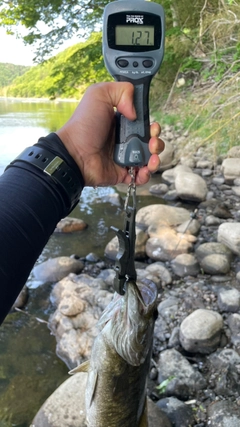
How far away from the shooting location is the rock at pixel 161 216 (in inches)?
288

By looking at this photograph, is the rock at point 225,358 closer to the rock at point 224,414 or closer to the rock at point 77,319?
the rock at point 224,414

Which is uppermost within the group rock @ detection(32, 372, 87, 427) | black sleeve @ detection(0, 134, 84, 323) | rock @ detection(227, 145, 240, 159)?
black sleeve @ detection(0, 134, 84, 323)

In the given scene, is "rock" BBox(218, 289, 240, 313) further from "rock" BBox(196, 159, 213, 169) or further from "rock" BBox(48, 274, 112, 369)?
"rock" BBox(196, 159, 213, 169)

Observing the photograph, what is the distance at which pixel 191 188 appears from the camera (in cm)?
902

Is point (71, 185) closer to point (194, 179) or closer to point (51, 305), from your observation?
point (51, 305)

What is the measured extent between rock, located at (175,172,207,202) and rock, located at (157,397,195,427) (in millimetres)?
6057

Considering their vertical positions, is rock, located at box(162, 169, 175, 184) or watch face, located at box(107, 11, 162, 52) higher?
watch face, located at box(107, 11, 162, 52)

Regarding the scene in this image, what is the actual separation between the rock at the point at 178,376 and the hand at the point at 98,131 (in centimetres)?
247

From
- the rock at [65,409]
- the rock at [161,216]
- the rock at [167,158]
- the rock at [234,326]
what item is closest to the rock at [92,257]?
the rock at [161,216]

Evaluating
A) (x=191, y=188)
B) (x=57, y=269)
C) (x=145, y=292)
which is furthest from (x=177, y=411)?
(x=191, y=188)

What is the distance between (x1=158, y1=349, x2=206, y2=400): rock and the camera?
3586mm

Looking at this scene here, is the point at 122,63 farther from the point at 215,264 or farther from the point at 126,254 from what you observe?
the point at 215,264

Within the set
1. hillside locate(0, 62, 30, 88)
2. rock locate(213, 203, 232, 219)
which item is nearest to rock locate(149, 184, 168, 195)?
rock locate(213, 203, 232, 219)

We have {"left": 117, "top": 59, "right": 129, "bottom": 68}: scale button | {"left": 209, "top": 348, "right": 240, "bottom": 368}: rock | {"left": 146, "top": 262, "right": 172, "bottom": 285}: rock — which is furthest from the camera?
Result: {"left": 146, "top": 262, "right": 172, "bottom": 285}: rock
